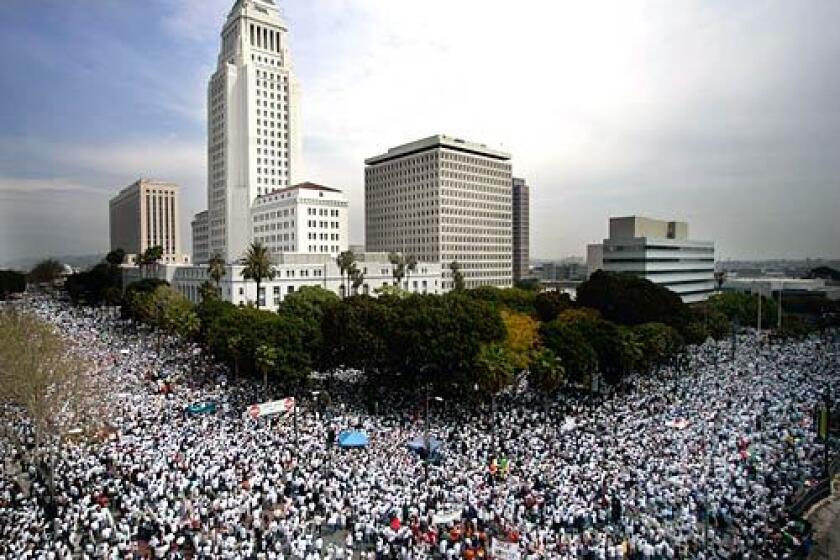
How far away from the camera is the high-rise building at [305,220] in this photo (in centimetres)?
9788

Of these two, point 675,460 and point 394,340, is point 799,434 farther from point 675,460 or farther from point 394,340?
point 394,340

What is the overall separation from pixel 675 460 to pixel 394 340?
65.5 feet

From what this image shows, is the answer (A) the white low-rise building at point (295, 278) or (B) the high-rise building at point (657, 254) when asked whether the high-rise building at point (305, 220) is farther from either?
(B) the high-rise building at point (657, 254)

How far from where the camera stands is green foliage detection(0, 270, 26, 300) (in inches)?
4119

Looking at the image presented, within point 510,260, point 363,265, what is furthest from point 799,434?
point 510,260

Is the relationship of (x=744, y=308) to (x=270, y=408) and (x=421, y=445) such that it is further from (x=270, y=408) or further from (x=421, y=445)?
(x=270, y=408)

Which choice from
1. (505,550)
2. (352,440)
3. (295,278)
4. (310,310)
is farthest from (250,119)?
(505,550)

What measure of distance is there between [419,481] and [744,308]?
3324 inches

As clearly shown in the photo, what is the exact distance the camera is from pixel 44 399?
26.1 metres

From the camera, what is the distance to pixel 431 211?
142 metres

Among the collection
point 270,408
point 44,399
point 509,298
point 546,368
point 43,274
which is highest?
point 43,274

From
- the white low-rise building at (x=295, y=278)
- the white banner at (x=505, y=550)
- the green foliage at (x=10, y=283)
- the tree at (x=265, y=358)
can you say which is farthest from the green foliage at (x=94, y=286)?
the white banner at (x=505, y=550)

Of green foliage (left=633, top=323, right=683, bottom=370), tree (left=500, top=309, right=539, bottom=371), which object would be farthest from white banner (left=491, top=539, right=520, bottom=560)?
green foliage (left=633, top=323, right=683, bottom=370)

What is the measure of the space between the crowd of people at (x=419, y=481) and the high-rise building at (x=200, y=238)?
101189mm
